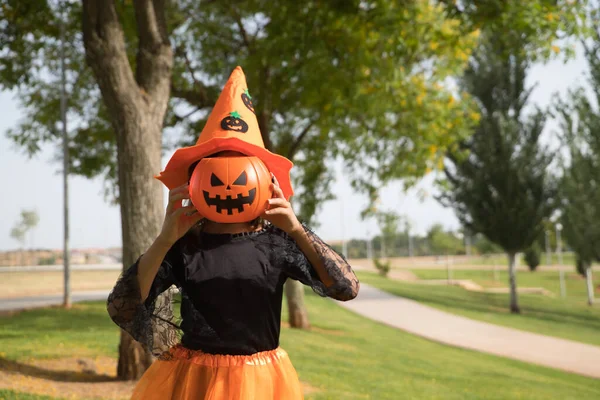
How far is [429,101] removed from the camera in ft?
41.5

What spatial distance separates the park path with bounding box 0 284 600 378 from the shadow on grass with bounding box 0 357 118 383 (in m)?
8.07

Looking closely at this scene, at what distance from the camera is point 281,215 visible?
2402 millimetres

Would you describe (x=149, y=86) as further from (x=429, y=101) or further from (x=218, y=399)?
(x=429, y=101)

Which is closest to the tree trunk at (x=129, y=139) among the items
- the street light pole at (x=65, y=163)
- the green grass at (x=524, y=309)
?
the street light pole at (x=65, y=163)

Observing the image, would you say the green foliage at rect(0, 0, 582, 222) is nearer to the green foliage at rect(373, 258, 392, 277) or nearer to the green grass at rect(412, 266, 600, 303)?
the green grass at rect(412, 266, 600, 303)

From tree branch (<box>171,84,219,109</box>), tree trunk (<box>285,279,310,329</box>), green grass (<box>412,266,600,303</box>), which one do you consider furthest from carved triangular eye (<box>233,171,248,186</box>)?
green grass (<box>412,266,600,303</box>)

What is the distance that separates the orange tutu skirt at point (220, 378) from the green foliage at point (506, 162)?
22900 mm

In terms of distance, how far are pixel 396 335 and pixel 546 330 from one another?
6068mm

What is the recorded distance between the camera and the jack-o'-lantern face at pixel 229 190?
2.36m

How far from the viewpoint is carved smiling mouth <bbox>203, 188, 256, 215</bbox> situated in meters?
2.36

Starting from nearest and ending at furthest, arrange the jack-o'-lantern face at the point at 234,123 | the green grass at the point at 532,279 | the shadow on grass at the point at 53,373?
1. the jack-o'-lantern face at the point at 234,123
2. the shadow on grass at the point at 53,373
3. the green grass at the point at 532,279

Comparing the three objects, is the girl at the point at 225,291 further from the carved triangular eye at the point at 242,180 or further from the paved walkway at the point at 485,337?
the paved walkway at the point at 485,337

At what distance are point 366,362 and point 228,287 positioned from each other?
8.64 meters

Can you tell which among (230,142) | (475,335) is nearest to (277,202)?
(230,142)
